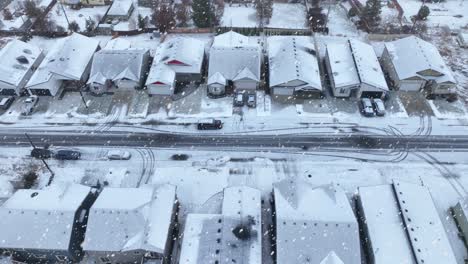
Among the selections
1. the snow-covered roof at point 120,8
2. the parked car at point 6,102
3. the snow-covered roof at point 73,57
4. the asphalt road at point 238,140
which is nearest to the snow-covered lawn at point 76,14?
the snow-covered roof at point 120,8

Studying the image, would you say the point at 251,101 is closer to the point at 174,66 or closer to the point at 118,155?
the point at 174,66

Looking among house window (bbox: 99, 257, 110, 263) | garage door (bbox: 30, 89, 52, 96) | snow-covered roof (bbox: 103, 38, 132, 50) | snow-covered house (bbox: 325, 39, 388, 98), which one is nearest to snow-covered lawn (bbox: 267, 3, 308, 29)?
snow-covered house (bbox: 325, 39, 388, 98)

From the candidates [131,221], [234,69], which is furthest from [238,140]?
[131,221]

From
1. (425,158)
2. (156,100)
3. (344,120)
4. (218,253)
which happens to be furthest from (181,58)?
(425,158)

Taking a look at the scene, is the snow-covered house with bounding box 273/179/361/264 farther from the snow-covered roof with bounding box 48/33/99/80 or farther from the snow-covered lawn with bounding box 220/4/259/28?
the snow-covered lawn with bounding box 220/4/259/28

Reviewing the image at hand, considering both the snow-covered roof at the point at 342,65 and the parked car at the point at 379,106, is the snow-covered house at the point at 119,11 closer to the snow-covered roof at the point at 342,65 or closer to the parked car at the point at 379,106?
the snow-covered roof at the point at 342,65

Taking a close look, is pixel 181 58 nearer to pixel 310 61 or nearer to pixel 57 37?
pixel 310 61
